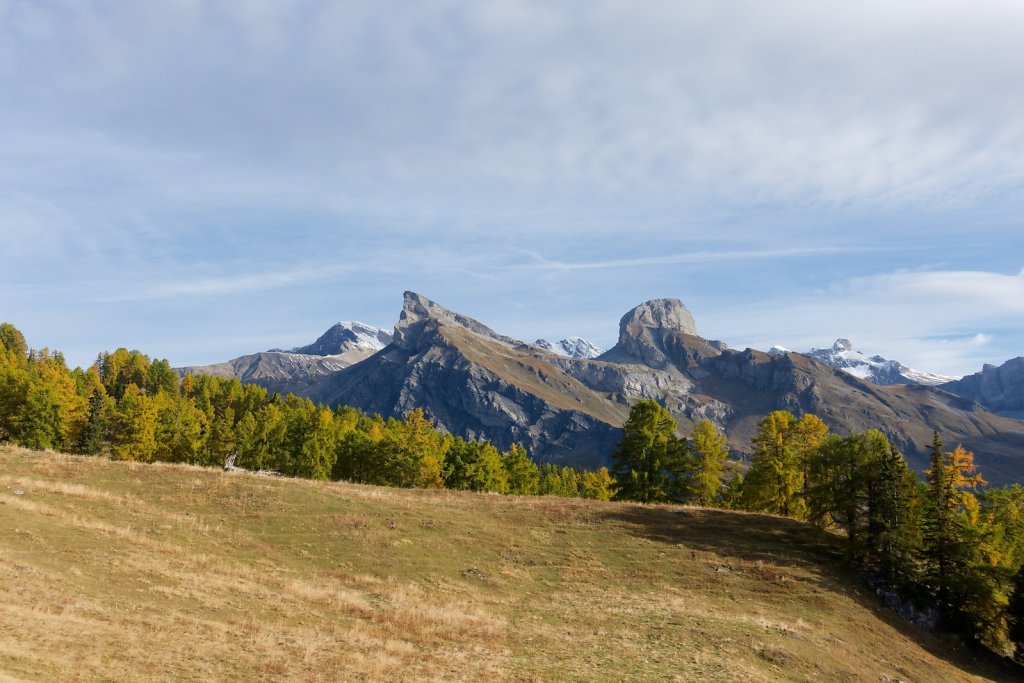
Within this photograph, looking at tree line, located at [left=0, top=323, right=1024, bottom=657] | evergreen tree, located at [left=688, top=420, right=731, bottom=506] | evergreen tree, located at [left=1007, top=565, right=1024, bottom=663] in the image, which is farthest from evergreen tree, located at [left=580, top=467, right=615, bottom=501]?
evergreen tree, located at [left=1007, top=565, right=1024, bottom=663]

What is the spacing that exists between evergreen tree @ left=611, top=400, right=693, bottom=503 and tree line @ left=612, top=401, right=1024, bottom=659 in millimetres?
8678

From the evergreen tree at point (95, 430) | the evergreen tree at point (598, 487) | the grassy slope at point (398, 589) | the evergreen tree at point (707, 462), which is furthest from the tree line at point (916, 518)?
the evergreen tree at point (95, 430)

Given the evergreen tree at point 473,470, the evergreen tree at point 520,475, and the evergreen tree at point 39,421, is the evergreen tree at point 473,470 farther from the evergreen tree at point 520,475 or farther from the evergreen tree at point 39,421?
the evergreen tree at point 39,421

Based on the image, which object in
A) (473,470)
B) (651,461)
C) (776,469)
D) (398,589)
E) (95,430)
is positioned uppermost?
(776,469)

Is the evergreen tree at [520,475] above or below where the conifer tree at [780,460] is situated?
below

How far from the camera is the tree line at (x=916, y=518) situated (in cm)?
4462

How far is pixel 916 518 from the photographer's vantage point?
48281 mm

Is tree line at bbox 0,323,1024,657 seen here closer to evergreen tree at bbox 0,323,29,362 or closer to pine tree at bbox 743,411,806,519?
pine tree at bbox 743,411,806,519

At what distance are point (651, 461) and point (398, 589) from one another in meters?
42.4

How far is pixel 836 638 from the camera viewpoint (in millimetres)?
35438

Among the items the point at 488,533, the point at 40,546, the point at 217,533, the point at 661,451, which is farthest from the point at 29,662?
the point at 661,451

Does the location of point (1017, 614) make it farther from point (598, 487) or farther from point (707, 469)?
point (598, 487)

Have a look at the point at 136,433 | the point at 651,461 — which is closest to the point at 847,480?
the point at 651,461

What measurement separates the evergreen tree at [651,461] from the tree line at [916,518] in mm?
8678
